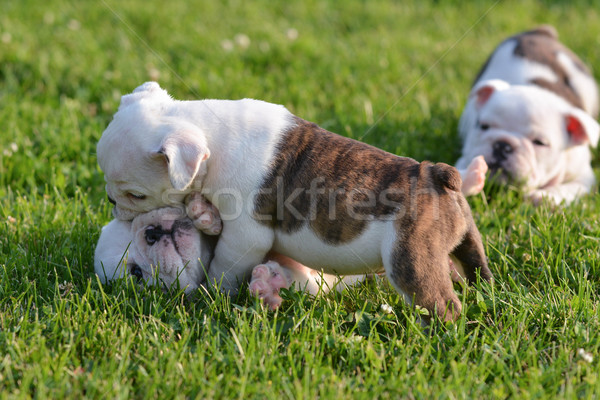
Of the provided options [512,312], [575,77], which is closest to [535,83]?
[575,77]

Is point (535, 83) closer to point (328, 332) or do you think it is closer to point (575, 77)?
point (575, 77)

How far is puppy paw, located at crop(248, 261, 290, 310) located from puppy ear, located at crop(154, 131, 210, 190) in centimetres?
57

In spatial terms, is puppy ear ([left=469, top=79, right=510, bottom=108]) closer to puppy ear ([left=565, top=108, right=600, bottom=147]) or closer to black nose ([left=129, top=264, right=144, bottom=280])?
puppy ear ([left=565, top=108, right=600, bottom=147])

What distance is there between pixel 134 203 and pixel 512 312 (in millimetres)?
1908

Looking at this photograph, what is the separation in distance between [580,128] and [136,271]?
3.46 meters

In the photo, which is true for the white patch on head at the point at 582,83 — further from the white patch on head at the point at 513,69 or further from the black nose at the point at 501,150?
the black nose at the point at 501,150

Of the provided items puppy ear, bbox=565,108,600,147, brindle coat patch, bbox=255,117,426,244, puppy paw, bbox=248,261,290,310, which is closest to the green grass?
puppy paw, bbox=248,261,290,310

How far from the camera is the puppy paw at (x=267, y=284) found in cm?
315

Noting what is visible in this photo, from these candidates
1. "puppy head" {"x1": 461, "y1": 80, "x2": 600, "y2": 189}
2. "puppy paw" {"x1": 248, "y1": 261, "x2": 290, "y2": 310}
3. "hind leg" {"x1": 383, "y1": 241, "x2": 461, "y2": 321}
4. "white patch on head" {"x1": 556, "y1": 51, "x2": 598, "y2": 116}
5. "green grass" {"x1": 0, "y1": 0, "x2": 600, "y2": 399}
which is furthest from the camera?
"white patch on head" {"x1": 556, "y1": 51, "x2": 598, "y2": 116}

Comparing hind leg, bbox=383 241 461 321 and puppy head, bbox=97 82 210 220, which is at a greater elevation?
puppy head, bbox=97 82 210 220

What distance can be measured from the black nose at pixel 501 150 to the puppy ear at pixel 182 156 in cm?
264

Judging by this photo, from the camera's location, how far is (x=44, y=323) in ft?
9.56

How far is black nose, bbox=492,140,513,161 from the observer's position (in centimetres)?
482

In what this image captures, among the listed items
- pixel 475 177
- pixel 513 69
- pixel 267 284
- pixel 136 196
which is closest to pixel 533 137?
pixel 513 69
